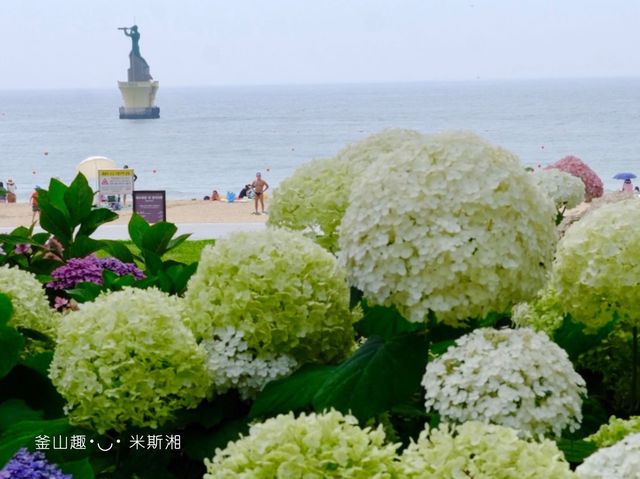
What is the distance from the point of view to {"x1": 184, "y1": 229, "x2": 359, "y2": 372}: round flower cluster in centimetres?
194

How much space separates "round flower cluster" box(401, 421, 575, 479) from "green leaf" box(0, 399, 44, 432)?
1123 millimetres

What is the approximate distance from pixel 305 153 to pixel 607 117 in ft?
125

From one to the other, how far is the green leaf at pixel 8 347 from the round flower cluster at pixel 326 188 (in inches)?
24.0

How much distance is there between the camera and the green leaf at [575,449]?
159 cm

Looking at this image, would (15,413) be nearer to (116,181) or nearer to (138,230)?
(138,230)

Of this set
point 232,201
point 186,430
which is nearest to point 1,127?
point 232,201

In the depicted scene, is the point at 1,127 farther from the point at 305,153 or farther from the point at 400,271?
the point at 400,271

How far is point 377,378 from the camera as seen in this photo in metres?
1.76

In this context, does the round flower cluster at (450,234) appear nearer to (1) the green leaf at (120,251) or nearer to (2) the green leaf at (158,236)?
(2) the green leaf at (158,236)

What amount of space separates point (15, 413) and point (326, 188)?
78cm

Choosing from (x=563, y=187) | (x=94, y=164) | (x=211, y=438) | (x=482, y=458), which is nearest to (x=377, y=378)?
(x=211, y=438)

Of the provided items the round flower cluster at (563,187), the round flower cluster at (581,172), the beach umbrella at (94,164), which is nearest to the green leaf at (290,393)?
the round flower cluster at (563,187)

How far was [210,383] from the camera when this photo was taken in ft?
6.48

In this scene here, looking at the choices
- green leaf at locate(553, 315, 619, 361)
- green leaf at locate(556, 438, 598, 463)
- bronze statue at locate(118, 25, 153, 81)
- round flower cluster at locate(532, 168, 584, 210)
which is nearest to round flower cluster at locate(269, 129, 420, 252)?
green leaf at locate(553, 315, 619, 361)
